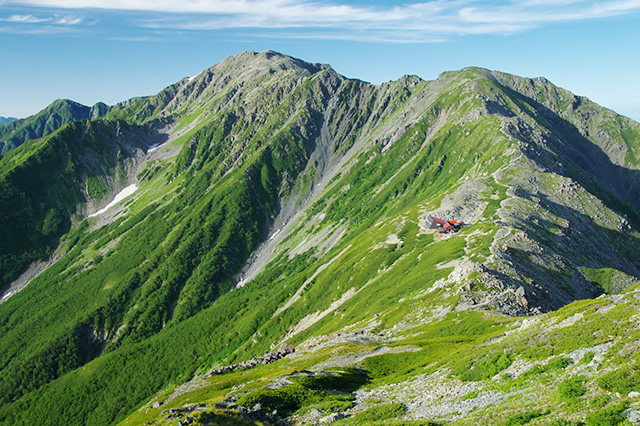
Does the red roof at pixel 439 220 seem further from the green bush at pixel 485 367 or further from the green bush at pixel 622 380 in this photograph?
the green bush at pixel 622 380

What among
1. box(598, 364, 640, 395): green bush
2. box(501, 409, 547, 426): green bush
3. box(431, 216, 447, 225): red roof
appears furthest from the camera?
box(431, 216, 447, 225): red roof

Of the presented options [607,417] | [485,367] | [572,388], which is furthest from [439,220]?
[607,417]

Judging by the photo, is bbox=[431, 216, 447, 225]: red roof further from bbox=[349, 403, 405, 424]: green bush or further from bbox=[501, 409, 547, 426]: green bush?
bbox=[501, 409, 547, 426]: green bush

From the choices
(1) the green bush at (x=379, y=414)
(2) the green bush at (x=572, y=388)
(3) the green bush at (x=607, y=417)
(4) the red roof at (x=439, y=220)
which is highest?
(3) the green bush at (x=607, y=417)

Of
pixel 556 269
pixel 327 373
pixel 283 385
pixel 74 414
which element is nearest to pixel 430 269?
pixel 556 269

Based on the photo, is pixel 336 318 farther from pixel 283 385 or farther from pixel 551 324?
pixel 551 324

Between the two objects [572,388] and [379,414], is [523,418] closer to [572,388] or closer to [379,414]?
[572,388]

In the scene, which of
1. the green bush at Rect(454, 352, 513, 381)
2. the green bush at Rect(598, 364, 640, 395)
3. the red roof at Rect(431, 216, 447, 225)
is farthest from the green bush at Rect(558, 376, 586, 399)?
the red roof at Rect(431, 216, 447, 225)

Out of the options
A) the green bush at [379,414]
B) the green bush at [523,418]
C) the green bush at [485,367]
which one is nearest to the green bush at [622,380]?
the green bush at [523,418]

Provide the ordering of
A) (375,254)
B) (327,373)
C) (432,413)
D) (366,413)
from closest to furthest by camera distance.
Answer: (432,413) < (366,413) < (327,373) < (375,254)

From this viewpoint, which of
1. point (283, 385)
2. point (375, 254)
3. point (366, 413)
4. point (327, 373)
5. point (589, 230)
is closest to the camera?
point (366, 413)

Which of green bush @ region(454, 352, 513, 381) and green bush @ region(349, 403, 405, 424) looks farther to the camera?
green bush @ region(454, 352, 513, 381)
